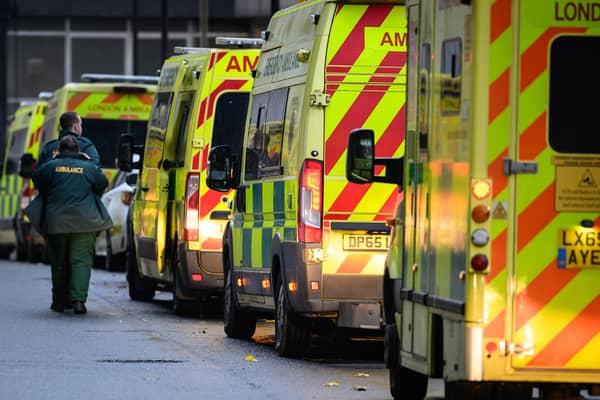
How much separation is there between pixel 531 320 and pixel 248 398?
8.14 ft

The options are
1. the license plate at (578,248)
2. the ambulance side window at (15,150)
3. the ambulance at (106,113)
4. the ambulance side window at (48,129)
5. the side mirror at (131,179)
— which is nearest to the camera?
the license plate at (578,248)

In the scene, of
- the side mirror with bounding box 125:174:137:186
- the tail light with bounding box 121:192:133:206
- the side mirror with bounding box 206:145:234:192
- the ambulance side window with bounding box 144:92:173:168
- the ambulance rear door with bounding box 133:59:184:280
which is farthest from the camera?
the tail light with bounding box 121:192:133:206

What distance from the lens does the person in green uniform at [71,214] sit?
18141mm

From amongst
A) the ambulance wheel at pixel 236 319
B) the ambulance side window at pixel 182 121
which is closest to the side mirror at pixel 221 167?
the ambulance wheel at pixel 236 319

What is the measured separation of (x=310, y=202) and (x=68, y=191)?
5.44 m

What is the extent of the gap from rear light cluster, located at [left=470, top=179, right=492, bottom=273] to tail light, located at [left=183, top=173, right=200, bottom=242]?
8.80 metres

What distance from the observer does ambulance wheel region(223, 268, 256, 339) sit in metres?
15.6

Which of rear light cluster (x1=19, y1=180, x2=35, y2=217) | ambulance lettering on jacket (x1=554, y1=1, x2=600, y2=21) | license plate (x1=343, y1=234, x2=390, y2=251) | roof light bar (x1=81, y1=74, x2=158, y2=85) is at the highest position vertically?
roof light bar (x1=81, y1=74, x2=158, y2=85)

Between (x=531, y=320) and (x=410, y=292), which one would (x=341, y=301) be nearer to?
(x=410, y=292)

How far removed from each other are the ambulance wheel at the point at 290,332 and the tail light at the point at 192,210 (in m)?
3.81

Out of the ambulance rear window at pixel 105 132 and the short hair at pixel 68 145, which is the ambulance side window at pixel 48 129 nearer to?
the ambulance rear window at pixel 105 132

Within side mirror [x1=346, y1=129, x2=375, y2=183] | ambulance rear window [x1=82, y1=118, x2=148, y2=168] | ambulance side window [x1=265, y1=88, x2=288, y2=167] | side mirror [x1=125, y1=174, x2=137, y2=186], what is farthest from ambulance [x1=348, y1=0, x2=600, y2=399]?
ambulance rear window [x1=82, y1=118, x2=148, y2=168]

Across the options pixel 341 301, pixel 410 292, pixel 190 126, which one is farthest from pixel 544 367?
pixel 190 126

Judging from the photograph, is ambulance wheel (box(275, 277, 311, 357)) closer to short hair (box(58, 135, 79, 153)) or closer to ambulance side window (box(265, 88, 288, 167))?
ambulance side window (box(265, 88, 288, 167))
